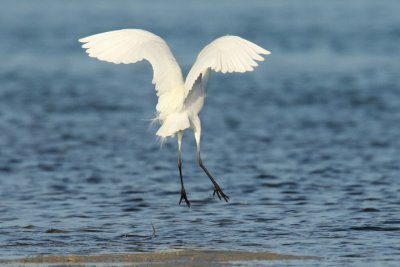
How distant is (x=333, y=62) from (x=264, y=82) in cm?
346

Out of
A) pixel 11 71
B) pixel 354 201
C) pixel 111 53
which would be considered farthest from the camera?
pixel 11 71

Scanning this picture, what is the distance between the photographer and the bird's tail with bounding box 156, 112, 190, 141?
30.3 ft

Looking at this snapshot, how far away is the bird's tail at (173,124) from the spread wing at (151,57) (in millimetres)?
114

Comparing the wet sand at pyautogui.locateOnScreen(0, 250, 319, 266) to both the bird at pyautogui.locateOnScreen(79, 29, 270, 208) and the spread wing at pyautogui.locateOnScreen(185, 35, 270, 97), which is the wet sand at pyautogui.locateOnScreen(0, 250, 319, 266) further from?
the spread wing at pyautogui.locateOnScreen(185, 35, 270, 97)

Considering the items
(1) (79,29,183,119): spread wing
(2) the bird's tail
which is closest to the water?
(2) the bird's tail

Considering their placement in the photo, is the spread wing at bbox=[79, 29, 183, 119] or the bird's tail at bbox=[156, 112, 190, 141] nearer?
the bird's tail at bbox=[156, 112, 190, 141]

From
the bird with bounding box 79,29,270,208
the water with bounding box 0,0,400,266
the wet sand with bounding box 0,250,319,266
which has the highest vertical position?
the bird with bounding box 79,29,270,208

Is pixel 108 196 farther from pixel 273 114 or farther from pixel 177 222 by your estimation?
pixel 273 114

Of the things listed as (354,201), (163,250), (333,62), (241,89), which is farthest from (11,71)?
(163,250)

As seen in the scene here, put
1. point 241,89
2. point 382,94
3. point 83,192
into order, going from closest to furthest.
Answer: point 83,192 < point 382,94 < point 241,89

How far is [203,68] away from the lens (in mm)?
8891

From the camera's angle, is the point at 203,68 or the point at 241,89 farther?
the point at 241,89

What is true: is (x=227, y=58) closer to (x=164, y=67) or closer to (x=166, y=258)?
(x=164, y=67)

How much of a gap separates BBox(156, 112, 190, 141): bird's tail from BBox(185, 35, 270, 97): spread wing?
1.04 ft
